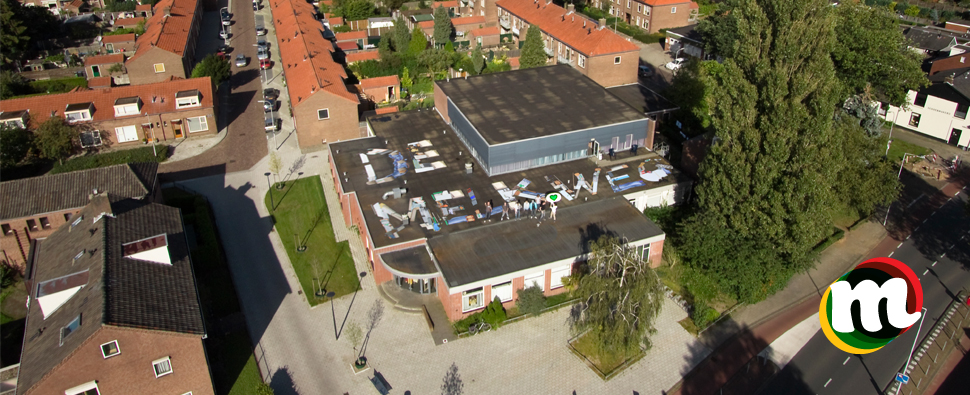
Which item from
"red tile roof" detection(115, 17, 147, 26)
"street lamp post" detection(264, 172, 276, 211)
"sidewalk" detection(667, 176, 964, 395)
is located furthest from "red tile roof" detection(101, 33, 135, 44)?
"sidewalk" detection(667, 176, 964, 395)

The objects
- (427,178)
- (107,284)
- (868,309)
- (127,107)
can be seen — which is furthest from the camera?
(127,107)

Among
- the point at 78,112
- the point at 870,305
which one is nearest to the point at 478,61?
the point at 78,112

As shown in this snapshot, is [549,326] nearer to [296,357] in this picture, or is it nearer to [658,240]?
[658,240]

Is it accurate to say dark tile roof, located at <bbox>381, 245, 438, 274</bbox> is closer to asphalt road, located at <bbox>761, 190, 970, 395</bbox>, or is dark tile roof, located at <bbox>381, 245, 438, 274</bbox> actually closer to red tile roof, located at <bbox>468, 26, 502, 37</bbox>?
asphalt road, located at <bbox>761, 190, 970, 395</bbox>

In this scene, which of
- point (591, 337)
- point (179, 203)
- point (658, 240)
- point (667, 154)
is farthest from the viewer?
point (667, 154)

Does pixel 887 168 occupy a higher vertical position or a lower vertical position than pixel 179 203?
higher

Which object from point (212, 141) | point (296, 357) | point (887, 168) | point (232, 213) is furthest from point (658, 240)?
point (212, 141)

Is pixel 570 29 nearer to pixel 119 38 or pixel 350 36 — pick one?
pixel 350 36
